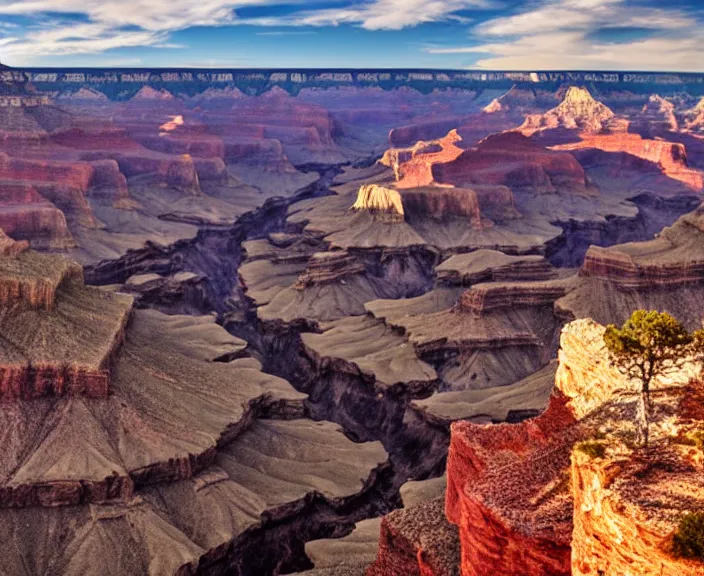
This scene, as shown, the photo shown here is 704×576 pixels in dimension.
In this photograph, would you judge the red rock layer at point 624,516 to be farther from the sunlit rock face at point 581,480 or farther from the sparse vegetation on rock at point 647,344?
the sparse vegetation on rock at point 647,344

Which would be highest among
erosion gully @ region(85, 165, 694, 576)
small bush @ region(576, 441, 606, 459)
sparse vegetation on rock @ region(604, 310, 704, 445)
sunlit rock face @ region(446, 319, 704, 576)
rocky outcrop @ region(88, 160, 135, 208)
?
sparse vegetation on rock @ region(604, 310, 704, 445)

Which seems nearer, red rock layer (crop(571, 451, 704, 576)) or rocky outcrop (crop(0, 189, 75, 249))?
red rock layer (crop(571, 451, 704, 576))

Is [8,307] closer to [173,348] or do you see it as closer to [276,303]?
[173,348]

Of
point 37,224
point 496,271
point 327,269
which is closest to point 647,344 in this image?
point 496,271

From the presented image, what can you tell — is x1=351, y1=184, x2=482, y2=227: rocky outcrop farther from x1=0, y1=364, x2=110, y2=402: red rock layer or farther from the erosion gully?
x1=0, y1=364, x2=110, y2=402: red rock layer

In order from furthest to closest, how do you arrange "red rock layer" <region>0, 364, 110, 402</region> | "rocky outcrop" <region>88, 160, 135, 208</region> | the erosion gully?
"rocky outcrop" <region>88, 160, 135, 208</region> < "red rock layer" <region>0, 364, 110, 402</region> < the erosion gully

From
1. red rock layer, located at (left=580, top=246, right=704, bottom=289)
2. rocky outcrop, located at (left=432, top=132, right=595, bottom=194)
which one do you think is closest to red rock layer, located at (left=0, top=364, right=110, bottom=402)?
red rock layer, located at (left=580, top=246, right=704, bottom=289)
